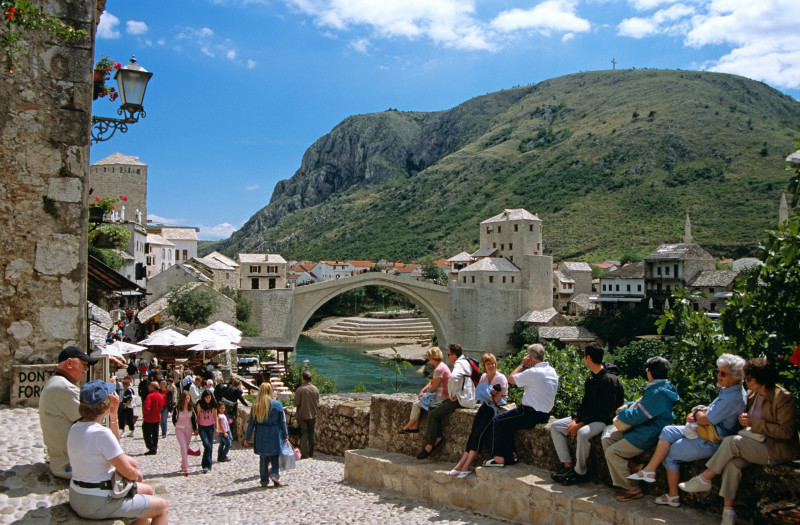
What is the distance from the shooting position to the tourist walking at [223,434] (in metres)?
7.66

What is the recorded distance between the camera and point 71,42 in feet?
16.0

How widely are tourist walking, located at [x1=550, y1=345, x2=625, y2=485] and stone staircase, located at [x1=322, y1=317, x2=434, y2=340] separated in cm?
5028

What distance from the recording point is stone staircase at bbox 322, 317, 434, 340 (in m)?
Answer: 55.5

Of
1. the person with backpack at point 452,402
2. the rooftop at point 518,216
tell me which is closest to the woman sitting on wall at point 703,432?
the person with backpack at point 452,402

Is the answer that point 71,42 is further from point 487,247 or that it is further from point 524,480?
point 487,247

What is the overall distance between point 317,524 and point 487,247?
1588 inches

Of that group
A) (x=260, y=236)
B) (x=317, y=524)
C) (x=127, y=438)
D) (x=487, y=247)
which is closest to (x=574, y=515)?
(x=317, y=524)

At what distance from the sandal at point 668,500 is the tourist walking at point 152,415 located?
6.45 meters

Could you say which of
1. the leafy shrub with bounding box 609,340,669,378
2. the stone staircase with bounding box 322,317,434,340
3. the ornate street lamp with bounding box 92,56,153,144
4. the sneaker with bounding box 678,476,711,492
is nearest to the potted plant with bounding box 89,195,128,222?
the ornate street lamp with bounding box 92,56,153,144

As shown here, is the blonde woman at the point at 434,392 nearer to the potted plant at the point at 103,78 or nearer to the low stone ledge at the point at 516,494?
the low stone ledge at the point at 516,494

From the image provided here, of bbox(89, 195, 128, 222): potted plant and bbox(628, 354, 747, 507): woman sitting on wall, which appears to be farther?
bbox(89, 195, 128, 222): potted plant

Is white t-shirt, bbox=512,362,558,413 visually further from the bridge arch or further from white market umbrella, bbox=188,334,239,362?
the bridge arch

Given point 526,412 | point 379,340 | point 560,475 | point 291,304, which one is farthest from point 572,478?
point 379,340

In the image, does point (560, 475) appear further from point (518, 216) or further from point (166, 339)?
point (518, 216)
